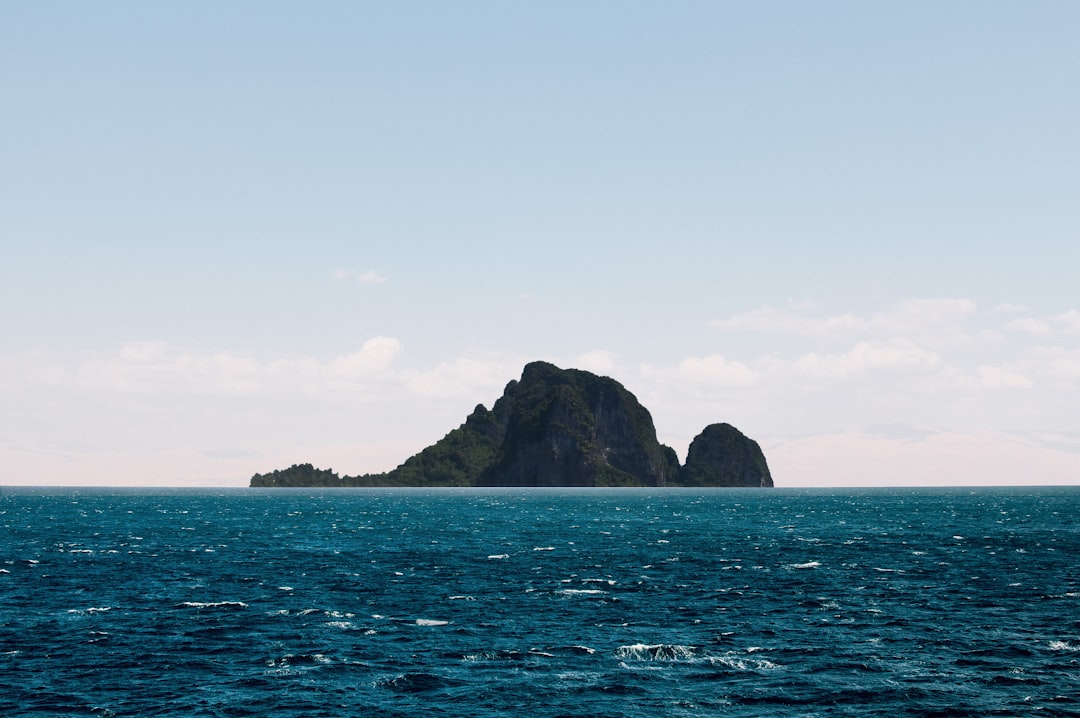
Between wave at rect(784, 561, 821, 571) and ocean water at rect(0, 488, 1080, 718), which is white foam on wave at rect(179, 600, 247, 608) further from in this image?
wave at rect(784, 561, 821, 571)

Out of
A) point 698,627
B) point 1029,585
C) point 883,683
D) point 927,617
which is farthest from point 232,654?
point 1029,585

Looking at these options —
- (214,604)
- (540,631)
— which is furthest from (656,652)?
(214,604)

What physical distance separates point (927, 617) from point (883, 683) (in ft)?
59.1

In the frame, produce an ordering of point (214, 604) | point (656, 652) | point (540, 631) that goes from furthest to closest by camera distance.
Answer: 1. point (214, 604)
2. point (540, 631)
3. point (656, 652)

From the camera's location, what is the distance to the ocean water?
3778 cm

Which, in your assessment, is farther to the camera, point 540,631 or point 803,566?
point 803,566

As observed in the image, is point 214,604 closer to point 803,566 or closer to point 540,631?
point 540,631

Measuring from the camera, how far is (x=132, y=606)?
198 ft

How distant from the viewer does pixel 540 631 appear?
51.8 m

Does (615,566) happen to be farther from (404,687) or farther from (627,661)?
(404,687)

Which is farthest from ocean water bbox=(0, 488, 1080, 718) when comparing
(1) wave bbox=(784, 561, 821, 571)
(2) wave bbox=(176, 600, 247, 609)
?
(1) wave bbox=(784, 561, 821, 571)

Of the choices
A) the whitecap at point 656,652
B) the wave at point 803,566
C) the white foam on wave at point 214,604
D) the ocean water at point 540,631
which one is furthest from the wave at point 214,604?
the wave at point 803,566

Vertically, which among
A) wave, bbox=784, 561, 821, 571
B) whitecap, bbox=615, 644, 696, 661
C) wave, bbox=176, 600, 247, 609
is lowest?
whitecap, bbox=615, 644, 696, 661

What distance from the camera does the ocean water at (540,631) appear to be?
37.8 metres
